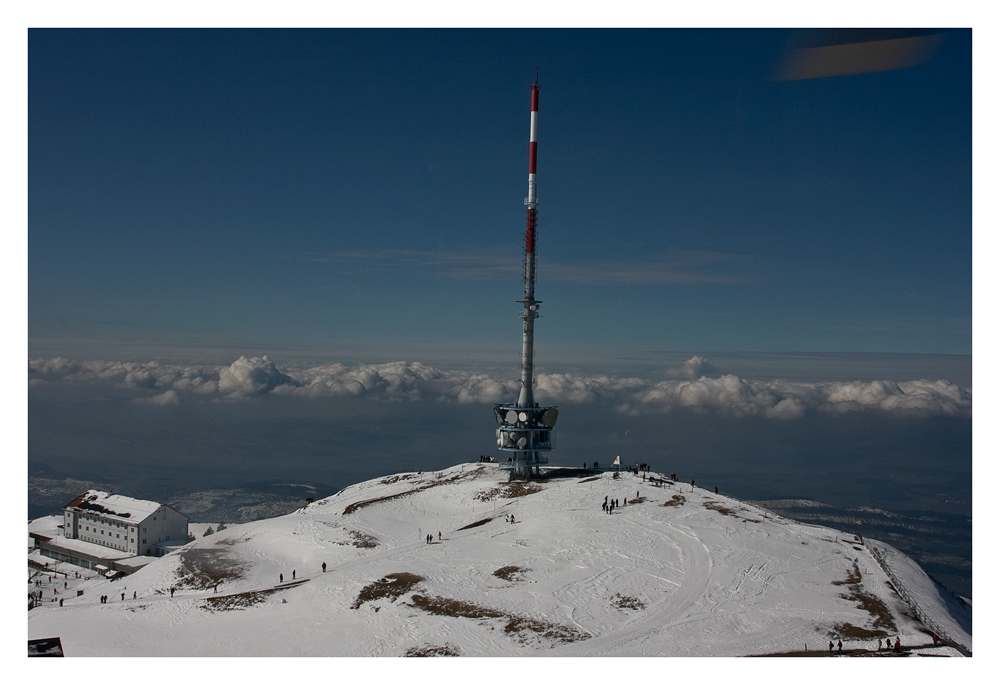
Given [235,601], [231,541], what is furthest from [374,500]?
[235,601]

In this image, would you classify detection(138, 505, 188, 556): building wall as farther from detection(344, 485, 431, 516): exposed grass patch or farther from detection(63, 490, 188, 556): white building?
detection(344, 485, 431, 516): exposed grass patch

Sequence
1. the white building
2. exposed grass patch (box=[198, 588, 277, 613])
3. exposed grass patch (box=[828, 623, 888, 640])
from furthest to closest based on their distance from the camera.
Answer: the white building, exposed grass patch (box=[198, 588, 277, 613]), exposed grass patch (box=[828, 623, 888, 640])

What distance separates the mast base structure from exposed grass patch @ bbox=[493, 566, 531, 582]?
107 ft

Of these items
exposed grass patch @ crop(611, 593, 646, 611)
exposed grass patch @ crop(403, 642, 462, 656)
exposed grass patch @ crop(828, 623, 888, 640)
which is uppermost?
exposed grass patch @ crop(828, 623, 888, 640)

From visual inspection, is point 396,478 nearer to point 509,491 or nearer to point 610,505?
point 509,491

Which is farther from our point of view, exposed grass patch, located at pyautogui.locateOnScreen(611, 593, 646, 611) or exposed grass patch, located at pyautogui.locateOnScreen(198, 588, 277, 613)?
exposed grass patch, located at pyautogui.locateOnScreen(198, 588, 277, 613)

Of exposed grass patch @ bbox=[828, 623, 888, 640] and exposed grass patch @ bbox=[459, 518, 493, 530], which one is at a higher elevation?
exposed grass patch @ bbox=[828, 623, 888, 640]

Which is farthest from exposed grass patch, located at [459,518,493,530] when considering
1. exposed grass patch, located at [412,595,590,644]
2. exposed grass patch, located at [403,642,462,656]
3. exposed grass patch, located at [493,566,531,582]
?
exposed grass patch, located at [403,642,462,656]

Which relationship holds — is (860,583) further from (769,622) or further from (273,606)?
(273,606)

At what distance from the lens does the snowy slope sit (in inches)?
1598

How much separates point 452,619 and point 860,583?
101 feet

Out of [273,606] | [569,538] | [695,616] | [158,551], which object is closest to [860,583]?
Answer: [695,616]

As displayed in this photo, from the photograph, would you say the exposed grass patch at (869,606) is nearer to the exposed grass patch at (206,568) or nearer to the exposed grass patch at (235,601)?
the exposed grass patch at (235,601)
